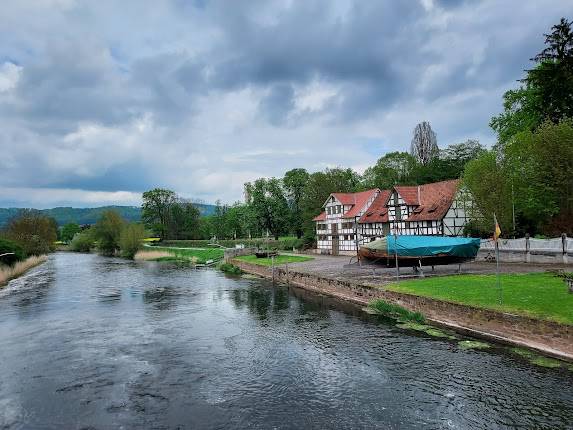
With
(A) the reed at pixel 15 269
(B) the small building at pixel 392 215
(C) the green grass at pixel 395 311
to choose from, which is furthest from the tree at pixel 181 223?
(C) the green grass at pixel 395 311

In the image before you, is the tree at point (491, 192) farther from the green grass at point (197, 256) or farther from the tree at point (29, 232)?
the tree at point (29, 232)

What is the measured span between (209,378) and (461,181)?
34036 millimetres

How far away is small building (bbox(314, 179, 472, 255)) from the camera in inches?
1780

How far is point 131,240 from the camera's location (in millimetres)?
86562

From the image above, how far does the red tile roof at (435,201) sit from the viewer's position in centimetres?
4588

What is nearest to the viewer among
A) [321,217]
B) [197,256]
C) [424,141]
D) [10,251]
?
[10,251]

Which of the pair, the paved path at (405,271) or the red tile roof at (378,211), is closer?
the paved path at (405,271)

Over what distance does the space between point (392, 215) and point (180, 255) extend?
44.4 meters

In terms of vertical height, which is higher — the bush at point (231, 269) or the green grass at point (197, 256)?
the green grass at point (197, 256)

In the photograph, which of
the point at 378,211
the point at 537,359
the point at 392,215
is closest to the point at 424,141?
the point at 378,211

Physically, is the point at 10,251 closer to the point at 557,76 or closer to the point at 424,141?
the point at 557,76

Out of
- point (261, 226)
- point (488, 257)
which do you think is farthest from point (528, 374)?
point (261, 226)

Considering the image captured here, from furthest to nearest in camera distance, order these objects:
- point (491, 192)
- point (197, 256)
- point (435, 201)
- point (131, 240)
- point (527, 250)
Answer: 1. point (131, 240)
2. point (197, 256)
3. point (435, 201)
4. point (491, 192)
5. point (527, 250)

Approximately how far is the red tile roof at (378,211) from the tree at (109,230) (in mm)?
63922
